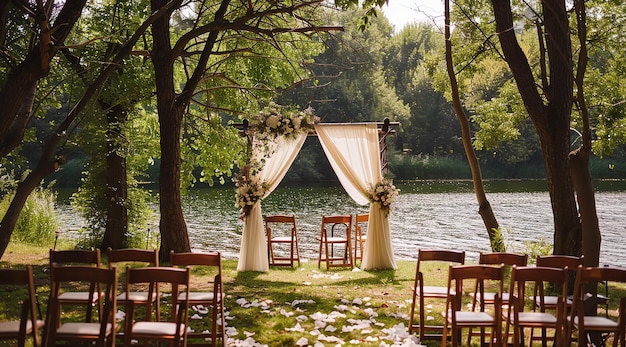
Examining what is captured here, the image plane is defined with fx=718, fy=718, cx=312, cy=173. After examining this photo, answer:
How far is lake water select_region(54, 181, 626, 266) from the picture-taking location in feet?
63.6

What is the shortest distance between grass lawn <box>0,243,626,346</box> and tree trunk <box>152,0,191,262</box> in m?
1.00

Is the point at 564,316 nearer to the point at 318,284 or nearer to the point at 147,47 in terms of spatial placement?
the point at 318,284

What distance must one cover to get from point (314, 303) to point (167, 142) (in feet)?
15.7

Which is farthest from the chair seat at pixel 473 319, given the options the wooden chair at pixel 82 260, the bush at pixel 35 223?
the bush at pixel 35 223

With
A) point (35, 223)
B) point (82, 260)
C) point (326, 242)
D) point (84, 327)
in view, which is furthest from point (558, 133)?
point (35, 223)

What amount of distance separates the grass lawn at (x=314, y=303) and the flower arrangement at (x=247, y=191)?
3.66 feet

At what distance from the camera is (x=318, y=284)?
1098 centimetres

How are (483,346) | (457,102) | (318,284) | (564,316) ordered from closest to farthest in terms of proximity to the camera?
(564,316) → (483,346) → (318,284) → (457,102)

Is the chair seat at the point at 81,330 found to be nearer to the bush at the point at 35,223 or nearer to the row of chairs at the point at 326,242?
the row of chairs at the point at 326,242

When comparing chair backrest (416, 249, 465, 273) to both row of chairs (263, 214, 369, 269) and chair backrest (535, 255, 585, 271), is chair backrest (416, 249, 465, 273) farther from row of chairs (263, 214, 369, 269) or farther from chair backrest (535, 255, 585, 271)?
row of chairs (263, 214, 369, 269)

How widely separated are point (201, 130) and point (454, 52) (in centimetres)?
556

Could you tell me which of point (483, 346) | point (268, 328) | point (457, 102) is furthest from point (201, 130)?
point (483, 346)

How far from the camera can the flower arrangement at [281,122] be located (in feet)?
40.4

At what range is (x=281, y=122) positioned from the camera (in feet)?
40.5
